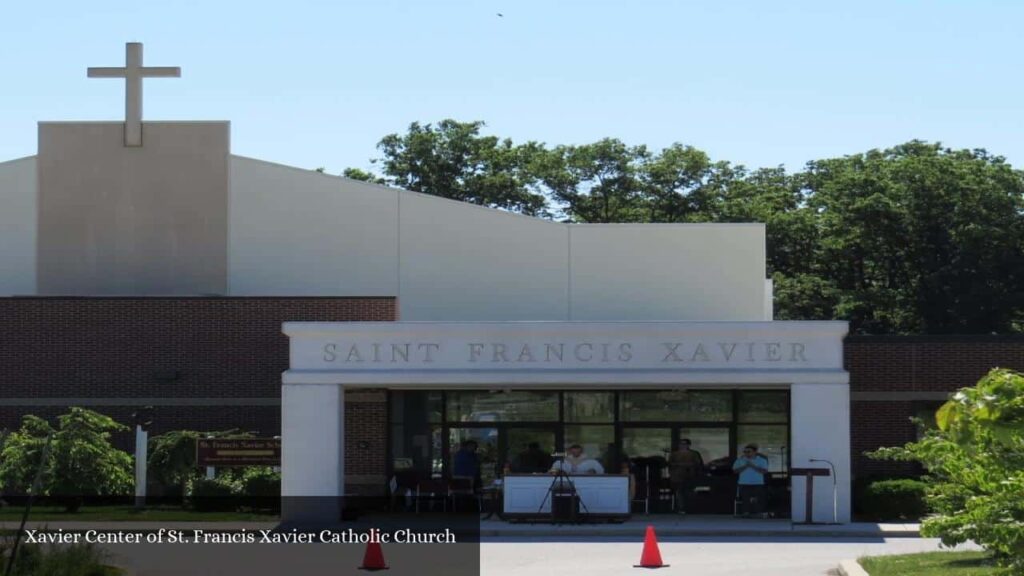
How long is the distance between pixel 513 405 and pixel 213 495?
639cm

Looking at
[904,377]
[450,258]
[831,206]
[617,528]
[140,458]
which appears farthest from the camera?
[831,206]

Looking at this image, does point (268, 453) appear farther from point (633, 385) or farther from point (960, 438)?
point (960, 438)

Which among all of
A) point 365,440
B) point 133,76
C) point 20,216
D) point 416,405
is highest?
point 133,76

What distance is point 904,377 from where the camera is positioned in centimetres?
3253

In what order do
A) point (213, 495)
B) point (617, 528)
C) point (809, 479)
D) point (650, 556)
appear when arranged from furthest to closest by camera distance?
1. point (213, 495)
2. point (809, 479)
3. point (617, 528)
4. point (650, 556)

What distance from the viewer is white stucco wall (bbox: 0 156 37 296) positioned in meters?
36.7

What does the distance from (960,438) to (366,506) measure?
20439 millimetres

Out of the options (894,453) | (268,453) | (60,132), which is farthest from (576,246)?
(894,453)

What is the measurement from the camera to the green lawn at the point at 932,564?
1909 cm

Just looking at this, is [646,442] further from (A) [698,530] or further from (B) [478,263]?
(B) [478,263]

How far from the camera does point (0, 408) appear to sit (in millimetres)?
34125

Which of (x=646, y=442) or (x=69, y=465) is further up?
(x=646, y=442)

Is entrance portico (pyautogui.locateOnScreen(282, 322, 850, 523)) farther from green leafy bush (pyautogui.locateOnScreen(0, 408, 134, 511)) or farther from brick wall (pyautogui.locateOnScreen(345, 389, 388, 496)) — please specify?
green leafy bush (pyautogui.locateOnScreen(0, 408, 134, 511))

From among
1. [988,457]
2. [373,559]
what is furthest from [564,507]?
[988,457]
